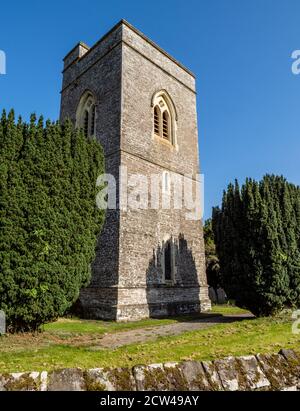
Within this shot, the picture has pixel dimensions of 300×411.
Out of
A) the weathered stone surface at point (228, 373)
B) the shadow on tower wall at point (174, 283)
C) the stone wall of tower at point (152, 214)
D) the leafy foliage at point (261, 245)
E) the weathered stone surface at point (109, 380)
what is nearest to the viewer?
the weathered stone surface at point (109, 380)

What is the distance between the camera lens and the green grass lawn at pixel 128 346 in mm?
5124

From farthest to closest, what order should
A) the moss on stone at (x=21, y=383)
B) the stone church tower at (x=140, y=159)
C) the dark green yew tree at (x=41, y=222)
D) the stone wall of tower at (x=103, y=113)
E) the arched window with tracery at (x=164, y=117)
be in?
the arched window with tracery at (x=164, y=117), the stone church tower at (x=140, y=159), the stone wall of tower at (x=103, y=113), the dark green yew tree at (x=41, y=222), the moss on stone at (x=21, y=383)

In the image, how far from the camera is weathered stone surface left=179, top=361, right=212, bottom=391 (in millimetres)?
2982

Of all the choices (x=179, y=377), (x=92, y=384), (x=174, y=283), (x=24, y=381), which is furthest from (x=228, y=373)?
(x=174, y=283)

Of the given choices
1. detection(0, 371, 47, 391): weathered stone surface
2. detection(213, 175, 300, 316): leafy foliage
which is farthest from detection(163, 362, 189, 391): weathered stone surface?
detection(213, 175, 300, 316): leafy foliage

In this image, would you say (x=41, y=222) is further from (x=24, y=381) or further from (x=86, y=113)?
(x=86, y=113)

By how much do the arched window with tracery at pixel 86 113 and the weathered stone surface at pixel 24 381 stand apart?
48.7ft

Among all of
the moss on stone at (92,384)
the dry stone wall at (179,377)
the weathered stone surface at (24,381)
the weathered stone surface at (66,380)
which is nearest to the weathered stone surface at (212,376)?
the dry stone wall at (179,377)

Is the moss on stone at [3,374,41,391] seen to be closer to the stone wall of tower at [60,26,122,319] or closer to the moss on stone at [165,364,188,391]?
the moss on stone at [165,364,188,391]

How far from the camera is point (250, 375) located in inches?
127

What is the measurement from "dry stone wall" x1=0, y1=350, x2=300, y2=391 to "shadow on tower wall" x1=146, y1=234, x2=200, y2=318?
9.91 metres

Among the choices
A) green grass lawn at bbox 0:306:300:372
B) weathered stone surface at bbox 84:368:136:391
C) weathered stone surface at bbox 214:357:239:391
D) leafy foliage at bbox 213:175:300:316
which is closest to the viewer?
weathered stone surface at bbox 84:368:136:391

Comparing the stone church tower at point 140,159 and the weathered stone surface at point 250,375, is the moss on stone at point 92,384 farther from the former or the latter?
the stone church tower at point 140,159
